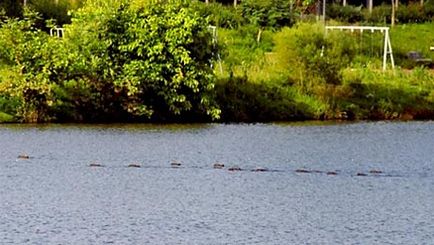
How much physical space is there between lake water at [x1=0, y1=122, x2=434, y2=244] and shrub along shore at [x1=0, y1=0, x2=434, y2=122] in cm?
178

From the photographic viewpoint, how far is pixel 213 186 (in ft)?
89.5

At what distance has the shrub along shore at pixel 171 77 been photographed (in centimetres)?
4178

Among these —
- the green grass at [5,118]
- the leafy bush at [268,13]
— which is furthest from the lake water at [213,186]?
the leafy bush at [268,13]

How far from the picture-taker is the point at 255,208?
79.4 feet

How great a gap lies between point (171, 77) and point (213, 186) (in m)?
15.1

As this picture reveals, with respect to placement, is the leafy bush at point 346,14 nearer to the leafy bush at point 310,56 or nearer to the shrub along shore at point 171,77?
the shrub along shore at point 171,77

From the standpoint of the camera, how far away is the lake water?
21547 mm

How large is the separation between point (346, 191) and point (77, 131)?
1353 centimetres

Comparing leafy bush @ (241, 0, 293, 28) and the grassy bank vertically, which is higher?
leafy bush @ (241, 0, 293, 28)

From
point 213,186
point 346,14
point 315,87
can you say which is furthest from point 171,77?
point 346,14

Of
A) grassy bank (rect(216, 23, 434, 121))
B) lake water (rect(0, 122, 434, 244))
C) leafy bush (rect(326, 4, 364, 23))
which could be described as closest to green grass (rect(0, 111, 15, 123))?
lake water (rect(0, 122, 434, 244))

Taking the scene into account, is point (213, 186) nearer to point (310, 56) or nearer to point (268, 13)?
point (310, 56)

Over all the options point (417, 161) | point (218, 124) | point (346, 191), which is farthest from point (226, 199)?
point (218, 124)

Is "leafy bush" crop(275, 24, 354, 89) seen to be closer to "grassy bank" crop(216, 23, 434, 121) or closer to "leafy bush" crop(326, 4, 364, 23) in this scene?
"grassy bank" crop(216, 23, 434, 121)
